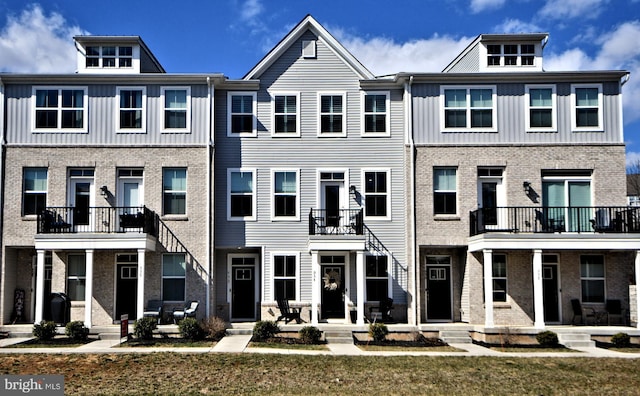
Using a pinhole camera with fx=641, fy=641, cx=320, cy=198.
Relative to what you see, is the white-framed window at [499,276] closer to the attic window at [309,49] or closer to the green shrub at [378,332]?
the green shrub at [378,332]

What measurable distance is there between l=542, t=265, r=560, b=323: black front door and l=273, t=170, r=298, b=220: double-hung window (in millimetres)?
9198

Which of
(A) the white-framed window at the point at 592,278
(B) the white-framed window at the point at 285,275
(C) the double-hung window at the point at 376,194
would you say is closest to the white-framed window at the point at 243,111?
(C) the double-hung window at the point at 376,194

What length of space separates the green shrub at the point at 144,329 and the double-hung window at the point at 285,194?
5.89 metres

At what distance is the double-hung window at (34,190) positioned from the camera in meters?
22.6

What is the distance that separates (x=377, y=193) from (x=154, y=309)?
8.84 m

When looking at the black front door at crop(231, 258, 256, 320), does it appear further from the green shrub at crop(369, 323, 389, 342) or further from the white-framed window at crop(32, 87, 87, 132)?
the white-framed window at crop(32, 87, 87, 132)

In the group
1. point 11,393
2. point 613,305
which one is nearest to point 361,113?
point 613,305

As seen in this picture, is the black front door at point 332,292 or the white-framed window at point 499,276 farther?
the black front door at point 332,292

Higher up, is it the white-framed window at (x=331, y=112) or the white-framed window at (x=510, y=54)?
the white-framed window at (x=510, y=54)

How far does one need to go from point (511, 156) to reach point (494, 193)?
145 cm

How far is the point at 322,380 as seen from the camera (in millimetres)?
14453

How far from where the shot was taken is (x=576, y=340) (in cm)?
2011

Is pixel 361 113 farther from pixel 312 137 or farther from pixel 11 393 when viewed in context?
pixel 11 393

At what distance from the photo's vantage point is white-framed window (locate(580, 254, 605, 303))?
74.1ft
